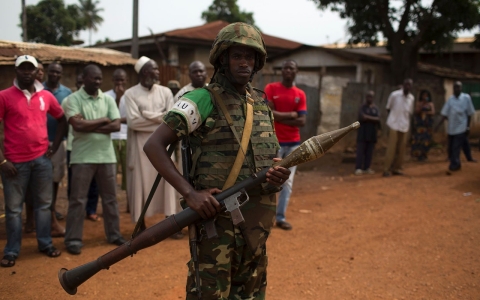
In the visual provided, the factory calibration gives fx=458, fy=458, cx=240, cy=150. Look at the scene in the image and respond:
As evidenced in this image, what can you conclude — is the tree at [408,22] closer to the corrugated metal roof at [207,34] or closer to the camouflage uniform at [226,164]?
the corrugated metal roof at [207,34]

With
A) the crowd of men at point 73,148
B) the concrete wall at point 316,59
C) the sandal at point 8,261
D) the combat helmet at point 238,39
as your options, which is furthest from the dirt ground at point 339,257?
the concrete wall at point 316,59

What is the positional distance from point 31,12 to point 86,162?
81.0 feet

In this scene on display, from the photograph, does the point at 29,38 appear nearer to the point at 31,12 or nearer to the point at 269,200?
the point at 31,12

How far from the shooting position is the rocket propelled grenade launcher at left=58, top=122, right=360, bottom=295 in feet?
7.68

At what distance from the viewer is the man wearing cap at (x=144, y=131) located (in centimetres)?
522

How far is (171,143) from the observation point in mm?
2447

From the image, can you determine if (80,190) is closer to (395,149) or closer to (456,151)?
(395,149)

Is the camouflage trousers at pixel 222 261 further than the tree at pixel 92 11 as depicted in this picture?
No

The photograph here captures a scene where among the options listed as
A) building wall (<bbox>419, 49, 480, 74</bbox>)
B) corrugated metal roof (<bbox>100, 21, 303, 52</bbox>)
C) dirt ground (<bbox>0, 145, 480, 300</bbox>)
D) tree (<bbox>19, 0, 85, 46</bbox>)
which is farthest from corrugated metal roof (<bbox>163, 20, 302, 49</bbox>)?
tree (<bbox>19, 0, 85, 46</bbox>)

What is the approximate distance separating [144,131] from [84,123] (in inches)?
30.0

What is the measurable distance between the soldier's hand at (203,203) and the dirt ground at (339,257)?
183cm

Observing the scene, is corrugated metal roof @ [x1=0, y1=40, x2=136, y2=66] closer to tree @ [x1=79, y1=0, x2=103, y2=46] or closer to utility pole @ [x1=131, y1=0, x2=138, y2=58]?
utility pole @ [x1=131, y1=0, x2=138, y2=58]

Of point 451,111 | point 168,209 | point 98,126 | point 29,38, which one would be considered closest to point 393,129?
point 451,111

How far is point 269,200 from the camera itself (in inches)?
102
